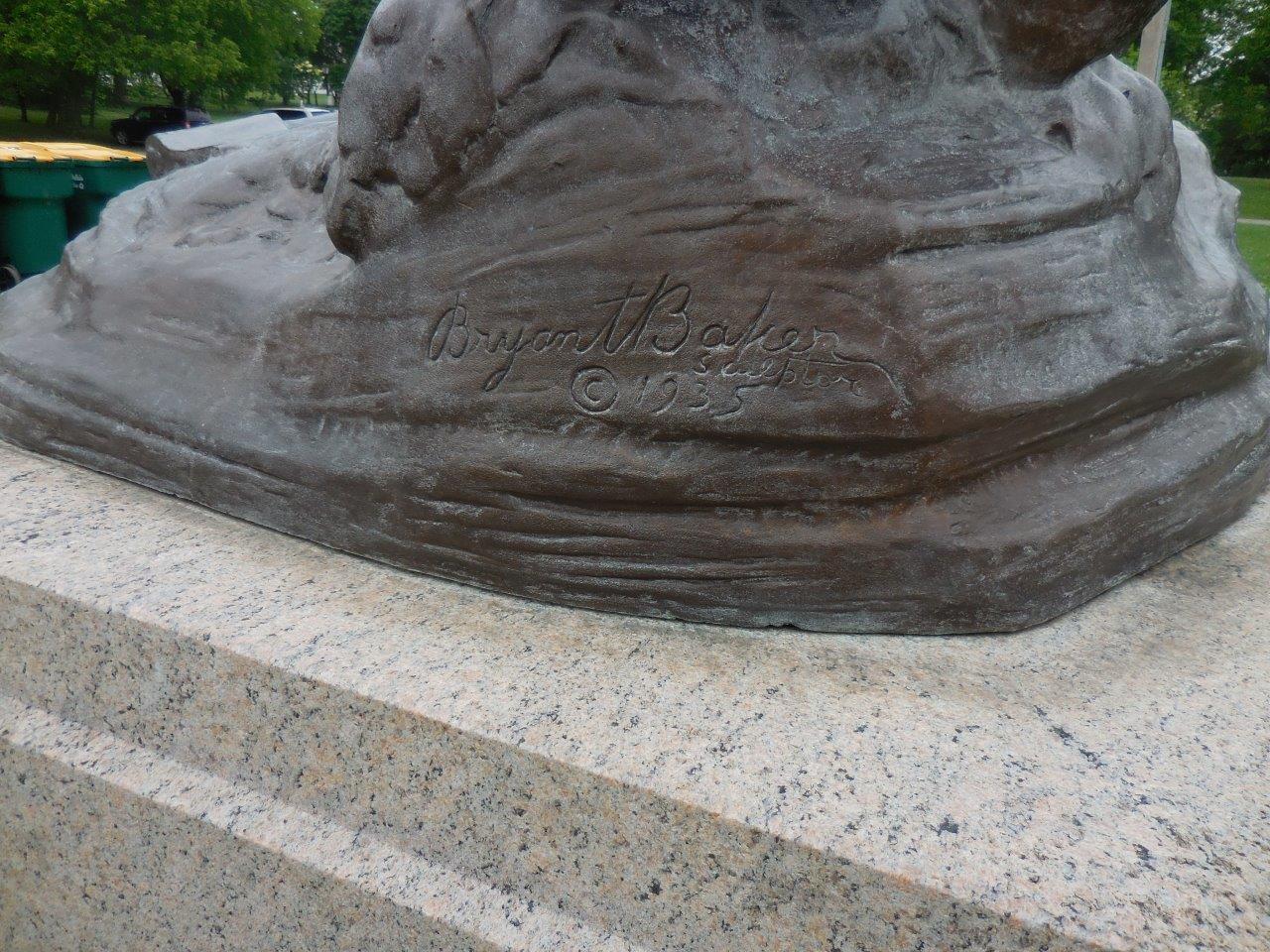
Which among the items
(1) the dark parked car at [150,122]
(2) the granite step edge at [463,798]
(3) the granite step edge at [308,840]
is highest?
(2) the granite step edge at [463,798]

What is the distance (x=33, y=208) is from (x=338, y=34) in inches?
771

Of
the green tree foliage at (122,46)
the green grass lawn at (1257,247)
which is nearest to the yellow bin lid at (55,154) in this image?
the green grass lawn at (1257,247)

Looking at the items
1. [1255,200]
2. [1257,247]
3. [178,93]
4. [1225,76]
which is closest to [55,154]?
[1257,247]

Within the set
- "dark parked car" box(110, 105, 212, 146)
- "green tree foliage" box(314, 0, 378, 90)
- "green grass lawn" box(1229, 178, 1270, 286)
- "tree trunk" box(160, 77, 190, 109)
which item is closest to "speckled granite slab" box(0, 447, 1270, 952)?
"green grass lawn" box(1229, 178, 1270, 286)

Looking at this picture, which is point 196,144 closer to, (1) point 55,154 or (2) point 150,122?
(1) point 55,154

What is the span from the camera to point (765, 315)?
158 cm

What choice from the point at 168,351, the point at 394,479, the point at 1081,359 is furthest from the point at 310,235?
the point at 1081,359

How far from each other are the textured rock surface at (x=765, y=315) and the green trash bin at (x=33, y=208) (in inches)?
182

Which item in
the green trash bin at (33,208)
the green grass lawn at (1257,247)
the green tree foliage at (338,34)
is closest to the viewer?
the green trash bin at (33,208)

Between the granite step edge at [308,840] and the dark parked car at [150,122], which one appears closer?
the granite step edge at [308,840]

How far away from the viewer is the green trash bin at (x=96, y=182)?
5957mm
